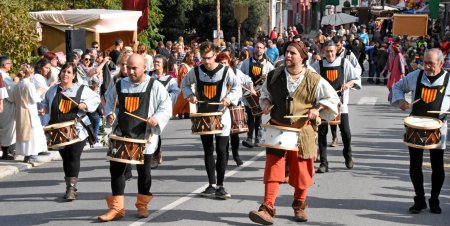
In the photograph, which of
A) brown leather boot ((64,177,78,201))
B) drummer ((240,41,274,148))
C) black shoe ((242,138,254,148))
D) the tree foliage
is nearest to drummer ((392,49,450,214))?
brown leather boot ((64,177,78,201))

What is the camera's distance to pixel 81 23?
23047 millimetres

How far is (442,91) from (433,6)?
101 feet

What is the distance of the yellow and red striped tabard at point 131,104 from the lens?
9492 mm

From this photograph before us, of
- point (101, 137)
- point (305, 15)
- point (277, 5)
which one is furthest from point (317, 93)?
point (305, 15)

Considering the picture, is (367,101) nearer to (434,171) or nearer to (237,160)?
(237,160)

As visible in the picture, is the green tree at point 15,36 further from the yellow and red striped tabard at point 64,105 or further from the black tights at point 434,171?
the black tights at point 434,171

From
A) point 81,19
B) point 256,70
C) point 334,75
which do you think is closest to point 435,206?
point 334,75

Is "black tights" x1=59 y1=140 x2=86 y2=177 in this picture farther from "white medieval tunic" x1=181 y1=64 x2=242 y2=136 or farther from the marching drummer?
the marching drummer

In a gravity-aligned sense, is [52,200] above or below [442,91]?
below

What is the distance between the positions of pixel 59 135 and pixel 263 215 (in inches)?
114

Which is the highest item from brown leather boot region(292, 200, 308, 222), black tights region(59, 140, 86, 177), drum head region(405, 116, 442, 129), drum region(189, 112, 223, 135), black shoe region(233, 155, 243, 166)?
drum head region(405, 116, 442, 129)

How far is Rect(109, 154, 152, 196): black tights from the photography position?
9445mm

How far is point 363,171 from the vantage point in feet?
43.1

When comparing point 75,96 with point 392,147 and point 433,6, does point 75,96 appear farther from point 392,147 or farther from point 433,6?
point 433,6
